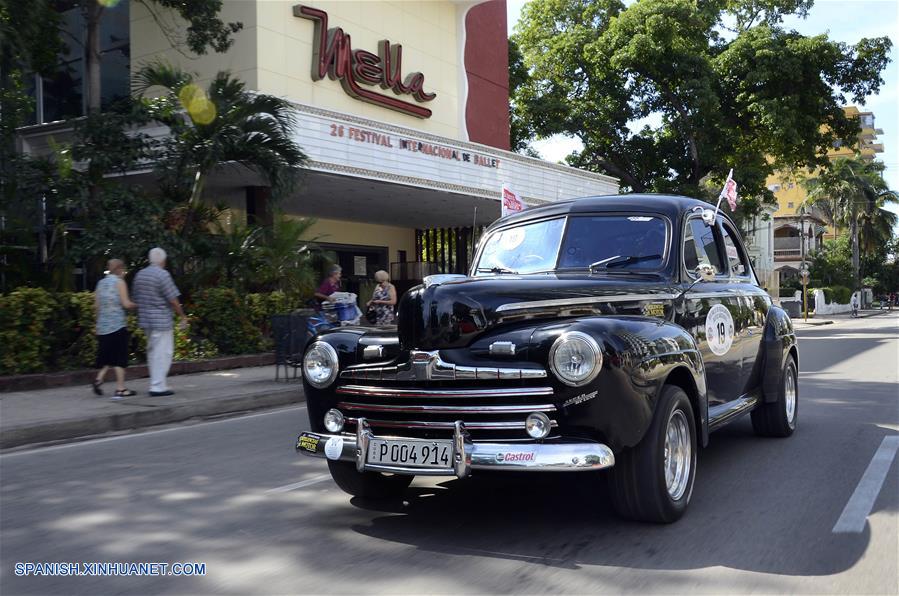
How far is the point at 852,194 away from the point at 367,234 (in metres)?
52.0

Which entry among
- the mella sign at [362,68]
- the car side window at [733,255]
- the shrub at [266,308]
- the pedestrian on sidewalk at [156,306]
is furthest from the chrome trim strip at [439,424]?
the mella sign at [362,68]

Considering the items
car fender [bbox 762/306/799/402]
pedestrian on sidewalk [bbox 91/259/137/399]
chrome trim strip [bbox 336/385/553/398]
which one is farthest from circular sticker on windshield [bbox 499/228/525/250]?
pedestrian on sidewalk [bbox 91/259/137/399]

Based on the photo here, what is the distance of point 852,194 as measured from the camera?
216 ft

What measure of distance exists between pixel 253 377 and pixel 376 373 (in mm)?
9054

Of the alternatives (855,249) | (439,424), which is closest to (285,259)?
(439,424)

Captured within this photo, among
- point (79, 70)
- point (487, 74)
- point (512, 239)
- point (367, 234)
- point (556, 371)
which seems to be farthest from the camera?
point (367, 234)

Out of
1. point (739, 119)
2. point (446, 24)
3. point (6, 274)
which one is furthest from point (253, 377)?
point (739, 119)

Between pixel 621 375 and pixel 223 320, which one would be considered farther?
pixel 223 320

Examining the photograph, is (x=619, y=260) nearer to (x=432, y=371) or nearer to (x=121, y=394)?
(x=432, y=371)

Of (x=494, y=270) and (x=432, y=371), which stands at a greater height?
(x=494, y=270)

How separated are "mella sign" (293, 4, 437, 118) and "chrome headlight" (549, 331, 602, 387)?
17856mm

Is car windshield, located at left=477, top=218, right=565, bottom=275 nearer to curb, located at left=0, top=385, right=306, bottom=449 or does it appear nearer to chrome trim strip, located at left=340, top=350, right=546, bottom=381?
chrome trim strip, located at left=340, top=350, right=546, bottom=381

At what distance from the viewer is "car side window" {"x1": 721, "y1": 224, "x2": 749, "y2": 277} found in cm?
645

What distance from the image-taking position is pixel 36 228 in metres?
14.8
